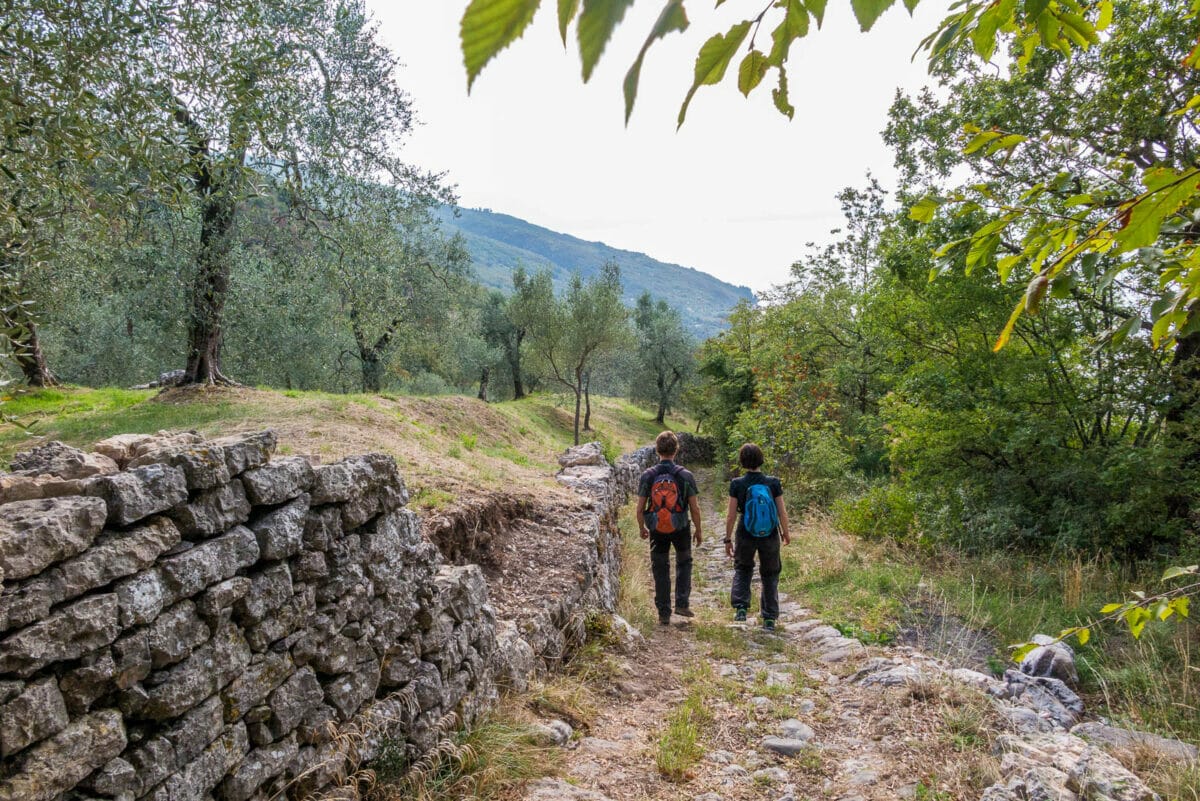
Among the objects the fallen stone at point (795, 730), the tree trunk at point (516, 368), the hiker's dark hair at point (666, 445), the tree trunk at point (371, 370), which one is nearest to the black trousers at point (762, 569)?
the hiker's dark hair at point (666, 445)

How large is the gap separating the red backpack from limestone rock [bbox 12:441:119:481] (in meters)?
5.30

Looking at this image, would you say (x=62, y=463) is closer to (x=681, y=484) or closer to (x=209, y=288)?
(x=681, y=484)

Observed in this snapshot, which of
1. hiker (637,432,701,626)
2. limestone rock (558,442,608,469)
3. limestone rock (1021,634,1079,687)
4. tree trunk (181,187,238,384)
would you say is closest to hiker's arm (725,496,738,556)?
hiker (637,432,701,626)

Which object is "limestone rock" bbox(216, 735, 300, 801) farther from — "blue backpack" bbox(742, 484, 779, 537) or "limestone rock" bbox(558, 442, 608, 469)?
"limestone rock" bbox(558, 442, 608, 469)

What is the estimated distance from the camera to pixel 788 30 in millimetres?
1188

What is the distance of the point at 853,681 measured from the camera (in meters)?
5.84

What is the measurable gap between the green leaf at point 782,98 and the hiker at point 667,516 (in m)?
6.02

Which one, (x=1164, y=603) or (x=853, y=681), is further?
(x=853, y=681)

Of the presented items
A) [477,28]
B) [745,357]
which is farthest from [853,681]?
[745,357]

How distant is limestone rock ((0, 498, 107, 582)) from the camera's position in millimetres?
2211

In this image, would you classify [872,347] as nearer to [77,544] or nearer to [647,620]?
[647,620]

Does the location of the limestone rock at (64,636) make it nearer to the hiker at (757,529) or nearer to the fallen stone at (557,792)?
the fallen stone at (557,792)

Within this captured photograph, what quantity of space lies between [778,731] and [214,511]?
14.1ft

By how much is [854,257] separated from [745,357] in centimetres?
917
